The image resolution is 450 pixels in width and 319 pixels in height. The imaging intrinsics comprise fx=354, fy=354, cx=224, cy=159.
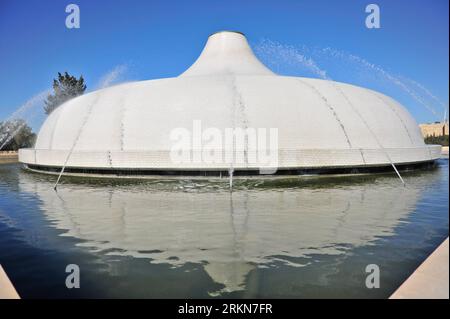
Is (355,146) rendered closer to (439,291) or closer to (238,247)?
(238,247)

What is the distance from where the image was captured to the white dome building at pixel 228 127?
1308cm

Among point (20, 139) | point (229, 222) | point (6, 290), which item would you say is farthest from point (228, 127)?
point (20, 139)

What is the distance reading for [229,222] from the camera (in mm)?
6367

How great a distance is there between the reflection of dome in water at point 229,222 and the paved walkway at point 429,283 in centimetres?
156

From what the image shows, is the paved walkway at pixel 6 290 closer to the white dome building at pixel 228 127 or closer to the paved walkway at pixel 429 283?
the paved walkway at pixel 429 283

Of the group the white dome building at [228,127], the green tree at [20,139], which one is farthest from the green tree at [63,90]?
the white dome building at [228,127]

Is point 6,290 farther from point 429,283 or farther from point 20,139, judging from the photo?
point 20,139

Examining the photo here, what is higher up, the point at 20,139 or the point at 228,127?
the point at 20,139

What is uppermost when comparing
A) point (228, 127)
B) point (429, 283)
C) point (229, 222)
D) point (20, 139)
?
point (20, 139)

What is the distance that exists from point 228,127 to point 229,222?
783 centimetres

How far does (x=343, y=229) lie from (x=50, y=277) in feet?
14.3

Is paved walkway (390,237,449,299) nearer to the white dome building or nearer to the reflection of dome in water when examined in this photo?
the reflection of dome in water

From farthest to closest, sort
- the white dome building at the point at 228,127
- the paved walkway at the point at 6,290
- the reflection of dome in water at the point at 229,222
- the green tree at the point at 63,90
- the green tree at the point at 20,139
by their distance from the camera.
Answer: the green tree at the point at 63,90 → the green tree at the point at 20,139 → the white dome building at the point at 228,127 → the reflection of dome in water at the point at 229,222 → the paved walkway at the point at 6,290

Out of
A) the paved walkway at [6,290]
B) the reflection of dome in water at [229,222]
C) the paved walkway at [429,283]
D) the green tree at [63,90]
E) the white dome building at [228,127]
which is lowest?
the reflection of dome in water at [229,222]
